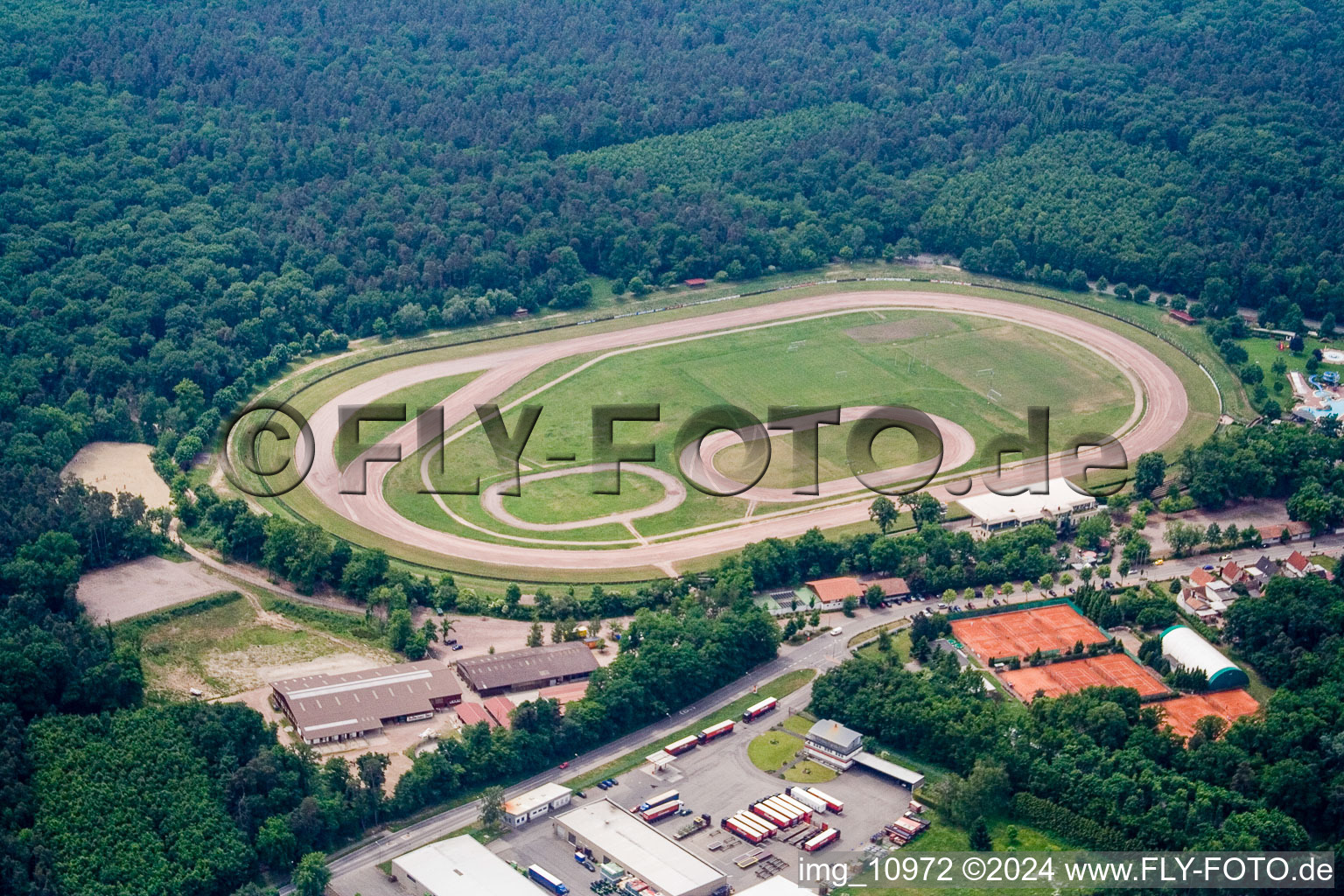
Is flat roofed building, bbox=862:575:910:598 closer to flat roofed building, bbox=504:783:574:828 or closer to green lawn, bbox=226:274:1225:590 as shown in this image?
green lawn, bbox=226:274:1225:590

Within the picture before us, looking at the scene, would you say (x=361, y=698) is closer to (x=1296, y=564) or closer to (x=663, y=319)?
(x=1296, y=564)

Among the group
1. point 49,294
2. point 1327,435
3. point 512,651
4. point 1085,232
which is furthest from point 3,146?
point 1327,435

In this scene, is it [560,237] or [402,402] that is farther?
[560,237]

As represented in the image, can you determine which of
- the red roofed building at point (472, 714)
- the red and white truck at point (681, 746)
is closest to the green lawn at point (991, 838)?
the red and white truck at point (681, 746)

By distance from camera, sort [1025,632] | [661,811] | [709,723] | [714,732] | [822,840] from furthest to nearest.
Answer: [1025,632] → [709,723] → [714,732] → [661,811] → [822,840]

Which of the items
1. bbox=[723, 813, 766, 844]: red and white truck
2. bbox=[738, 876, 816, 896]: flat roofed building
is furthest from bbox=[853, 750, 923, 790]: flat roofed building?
bbox=[738, 876, 816, 896]: flat roofed building

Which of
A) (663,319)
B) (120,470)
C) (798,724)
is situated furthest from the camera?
(663,319)

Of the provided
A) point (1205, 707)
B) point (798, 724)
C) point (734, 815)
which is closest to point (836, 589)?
point (798, 724)
